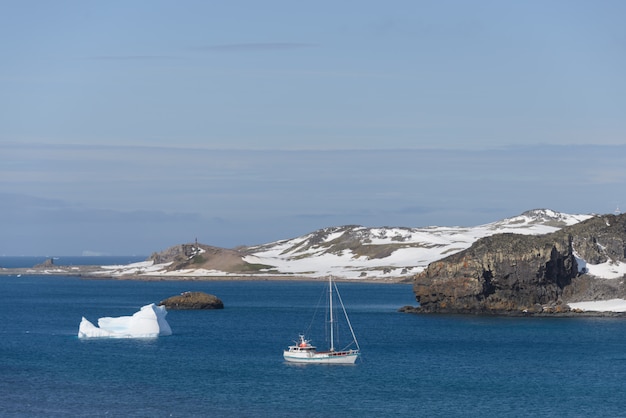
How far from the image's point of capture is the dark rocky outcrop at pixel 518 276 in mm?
99562

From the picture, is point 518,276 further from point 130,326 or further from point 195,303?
point 195,303

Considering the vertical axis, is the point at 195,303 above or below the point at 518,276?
below

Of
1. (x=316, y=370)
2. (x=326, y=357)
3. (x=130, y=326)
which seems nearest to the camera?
(x=316, y=370)

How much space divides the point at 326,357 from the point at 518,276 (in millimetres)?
36054

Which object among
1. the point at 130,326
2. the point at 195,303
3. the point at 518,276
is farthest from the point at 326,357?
the point at 195,303

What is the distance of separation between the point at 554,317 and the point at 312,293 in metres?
58.2

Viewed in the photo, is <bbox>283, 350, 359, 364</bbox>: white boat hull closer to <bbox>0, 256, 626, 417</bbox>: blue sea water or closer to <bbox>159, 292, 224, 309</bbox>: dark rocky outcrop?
<bbox>0, 256, 626, 417</bbox>: blue sea water

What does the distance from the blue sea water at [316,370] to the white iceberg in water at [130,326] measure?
144cm

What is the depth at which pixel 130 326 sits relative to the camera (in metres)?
85.0

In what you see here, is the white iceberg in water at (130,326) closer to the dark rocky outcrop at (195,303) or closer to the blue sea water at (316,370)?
the blue sea water at (316,370)

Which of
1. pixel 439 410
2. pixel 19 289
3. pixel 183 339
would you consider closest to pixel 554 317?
pixel 183 339

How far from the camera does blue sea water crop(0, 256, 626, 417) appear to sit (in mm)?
52875

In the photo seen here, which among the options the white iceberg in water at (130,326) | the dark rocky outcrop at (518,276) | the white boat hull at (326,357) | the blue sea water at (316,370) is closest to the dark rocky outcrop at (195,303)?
the blue sea water at (316,370)

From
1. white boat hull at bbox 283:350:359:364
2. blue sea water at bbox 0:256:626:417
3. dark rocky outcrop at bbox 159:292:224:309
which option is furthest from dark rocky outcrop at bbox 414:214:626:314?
white boat hull at bbox 283:350:359:364
